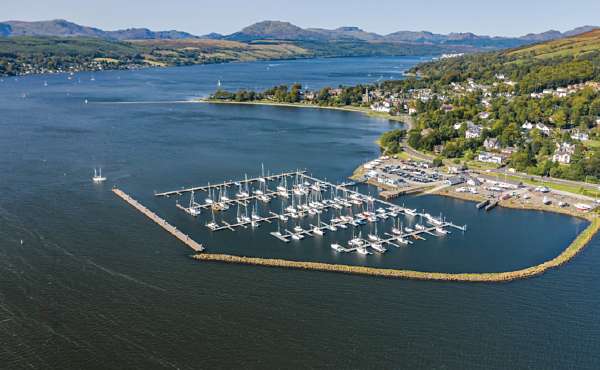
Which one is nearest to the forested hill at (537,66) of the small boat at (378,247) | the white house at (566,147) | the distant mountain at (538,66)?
the distant mountain at (538,66)

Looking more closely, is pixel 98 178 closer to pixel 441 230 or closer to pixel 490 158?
pixel 441 230

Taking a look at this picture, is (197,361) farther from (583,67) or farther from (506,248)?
(583,67)

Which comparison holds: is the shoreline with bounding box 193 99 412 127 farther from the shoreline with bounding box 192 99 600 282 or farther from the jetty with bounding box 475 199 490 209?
the shoreline with bounding box 192 99 600 282

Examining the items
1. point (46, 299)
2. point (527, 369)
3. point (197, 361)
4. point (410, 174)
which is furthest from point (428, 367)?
point (410, 174)

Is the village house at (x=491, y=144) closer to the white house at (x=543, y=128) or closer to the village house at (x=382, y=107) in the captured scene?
the white house at (x=543, y=128)

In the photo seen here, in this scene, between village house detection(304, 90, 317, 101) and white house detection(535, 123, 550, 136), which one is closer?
white house detection(535, 123, 550, 136)

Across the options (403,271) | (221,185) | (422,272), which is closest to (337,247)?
(403,271)

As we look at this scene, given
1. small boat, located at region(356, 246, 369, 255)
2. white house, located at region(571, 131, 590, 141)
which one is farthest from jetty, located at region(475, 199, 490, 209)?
white house, located at region(571, 131, 590, 141)
